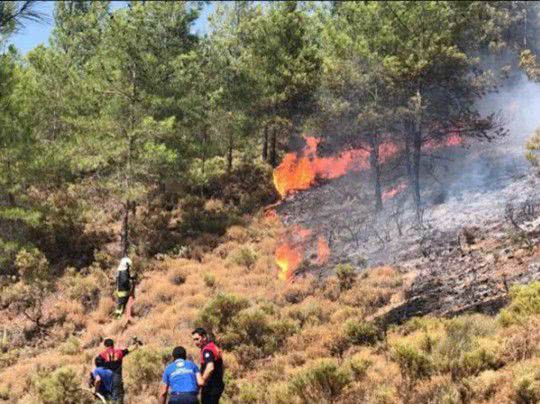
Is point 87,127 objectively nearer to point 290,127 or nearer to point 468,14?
point 290,127

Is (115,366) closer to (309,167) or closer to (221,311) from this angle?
(221,311)

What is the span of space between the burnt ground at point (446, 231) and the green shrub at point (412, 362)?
3.69 metres

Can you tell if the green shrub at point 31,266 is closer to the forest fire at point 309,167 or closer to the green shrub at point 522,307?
the forest fire at point 309,167

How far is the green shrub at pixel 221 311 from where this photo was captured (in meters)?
14.3

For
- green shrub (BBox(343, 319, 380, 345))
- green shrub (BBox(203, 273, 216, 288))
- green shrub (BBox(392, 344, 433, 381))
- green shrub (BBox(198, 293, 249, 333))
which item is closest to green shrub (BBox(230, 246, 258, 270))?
green shrub (BBox(203, 273, 216, 288))

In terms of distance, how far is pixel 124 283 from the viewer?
16812 mm

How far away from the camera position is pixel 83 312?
19.5 m

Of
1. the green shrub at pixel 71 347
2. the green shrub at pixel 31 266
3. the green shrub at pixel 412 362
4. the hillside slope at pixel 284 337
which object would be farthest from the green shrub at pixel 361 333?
the green shrub at pixel 31 266

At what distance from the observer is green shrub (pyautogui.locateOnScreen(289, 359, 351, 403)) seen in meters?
9.16

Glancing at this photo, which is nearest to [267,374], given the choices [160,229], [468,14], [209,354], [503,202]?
[209,354]

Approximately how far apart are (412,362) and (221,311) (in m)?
6.66

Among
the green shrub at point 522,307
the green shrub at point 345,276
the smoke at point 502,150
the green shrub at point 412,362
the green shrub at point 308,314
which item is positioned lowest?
the green shrub at point 412,362

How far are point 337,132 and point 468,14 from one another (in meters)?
7.44

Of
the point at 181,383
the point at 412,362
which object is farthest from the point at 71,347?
the point at 412,362
